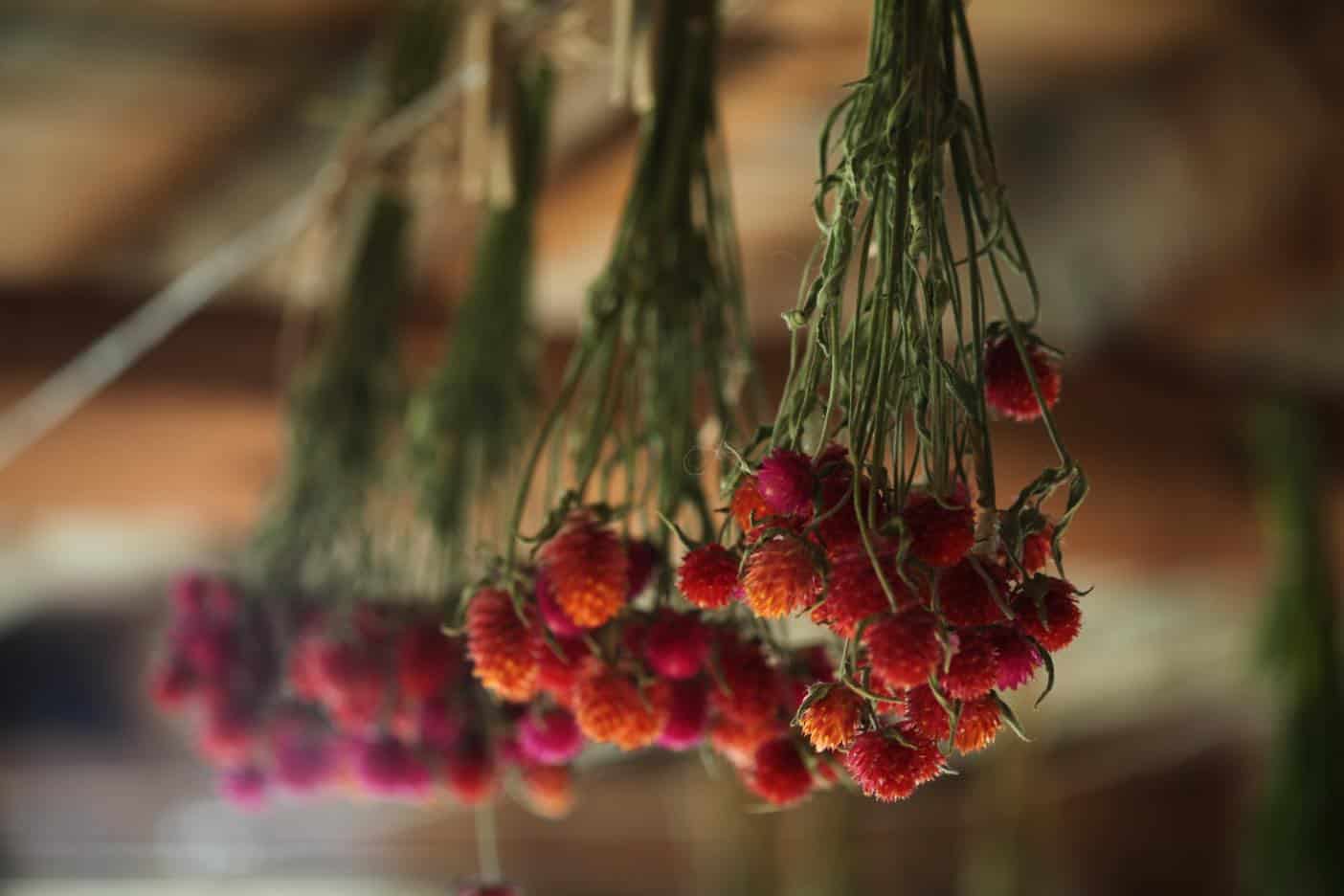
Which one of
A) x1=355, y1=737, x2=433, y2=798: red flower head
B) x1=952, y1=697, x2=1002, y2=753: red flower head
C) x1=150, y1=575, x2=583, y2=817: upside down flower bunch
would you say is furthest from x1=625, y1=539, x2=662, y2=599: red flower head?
x1=355, y1=737, x2=433, y2=798: red flower head

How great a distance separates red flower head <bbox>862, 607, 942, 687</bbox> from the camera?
0.44 m

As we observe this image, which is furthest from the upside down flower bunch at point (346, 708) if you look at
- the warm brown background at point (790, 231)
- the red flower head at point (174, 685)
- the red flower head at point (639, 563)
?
the warm brown background at point (790, 231)

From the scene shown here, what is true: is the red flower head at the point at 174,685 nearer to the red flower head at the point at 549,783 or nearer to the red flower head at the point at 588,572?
the red flower head at the point at 549,783

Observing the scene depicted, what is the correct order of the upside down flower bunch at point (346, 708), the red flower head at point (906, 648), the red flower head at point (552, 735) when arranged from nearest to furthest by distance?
the red flower head at point (906, 648) < the red flower head at point (552, 735) < the upside down flower bunch at point (346, 708)

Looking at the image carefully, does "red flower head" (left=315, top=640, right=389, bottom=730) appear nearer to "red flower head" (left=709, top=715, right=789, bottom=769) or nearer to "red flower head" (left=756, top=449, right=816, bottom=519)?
"red flower head" (left=709, top=715, right=789, bottom=769)

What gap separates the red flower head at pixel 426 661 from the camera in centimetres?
88

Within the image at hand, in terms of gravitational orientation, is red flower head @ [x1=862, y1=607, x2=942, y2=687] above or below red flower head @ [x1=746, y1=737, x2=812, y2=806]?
above

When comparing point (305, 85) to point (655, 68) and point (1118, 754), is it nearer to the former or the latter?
point (655, 68)

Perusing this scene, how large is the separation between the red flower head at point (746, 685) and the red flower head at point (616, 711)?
3cm

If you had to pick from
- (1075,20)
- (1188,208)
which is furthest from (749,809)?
(1188,208)

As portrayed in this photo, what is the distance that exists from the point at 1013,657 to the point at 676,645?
0.64 feet

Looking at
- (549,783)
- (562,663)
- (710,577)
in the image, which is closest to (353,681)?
(549,783)

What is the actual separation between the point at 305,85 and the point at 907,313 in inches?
52.6

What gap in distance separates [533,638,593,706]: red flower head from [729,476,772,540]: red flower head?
0.15m
